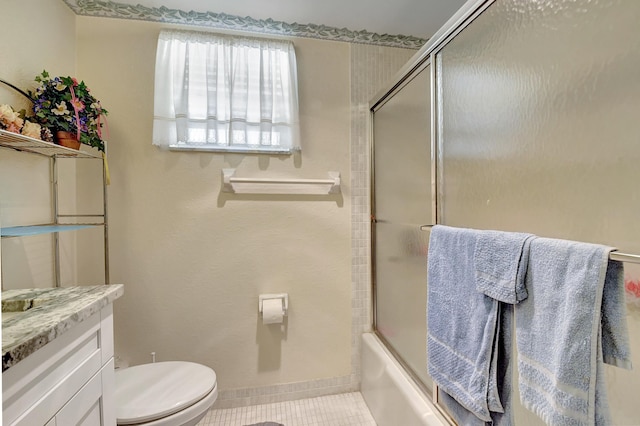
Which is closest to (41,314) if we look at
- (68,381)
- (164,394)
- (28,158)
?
(68,381)

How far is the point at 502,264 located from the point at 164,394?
1290 millimetres

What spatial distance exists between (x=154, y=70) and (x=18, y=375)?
153 cm

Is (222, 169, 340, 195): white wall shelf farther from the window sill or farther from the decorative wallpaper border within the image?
the decorative wallpaper border

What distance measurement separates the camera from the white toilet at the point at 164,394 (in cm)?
111

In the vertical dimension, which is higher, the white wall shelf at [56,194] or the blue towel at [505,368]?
the white wall shelf at [56,194]

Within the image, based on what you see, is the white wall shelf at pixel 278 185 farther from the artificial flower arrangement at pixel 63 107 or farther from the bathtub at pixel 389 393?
the bathtub at pixel 389 393

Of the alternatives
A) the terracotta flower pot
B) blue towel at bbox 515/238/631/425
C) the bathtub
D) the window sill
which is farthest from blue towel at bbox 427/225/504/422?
the terracotta flower pot

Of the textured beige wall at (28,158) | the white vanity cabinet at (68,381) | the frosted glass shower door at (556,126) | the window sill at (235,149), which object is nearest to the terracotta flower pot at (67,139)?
the textured beige wall at (28,158)

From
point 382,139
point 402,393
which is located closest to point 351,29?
point 382,139

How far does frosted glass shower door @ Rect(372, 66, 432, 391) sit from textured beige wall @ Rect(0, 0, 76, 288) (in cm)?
162

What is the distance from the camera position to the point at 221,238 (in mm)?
1723

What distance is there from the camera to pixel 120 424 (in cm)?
107

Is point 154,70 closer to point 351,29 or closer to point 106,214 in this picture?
point 106,214

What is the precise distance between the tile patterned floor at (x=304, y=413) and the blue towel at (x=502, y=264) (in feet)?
3.94
